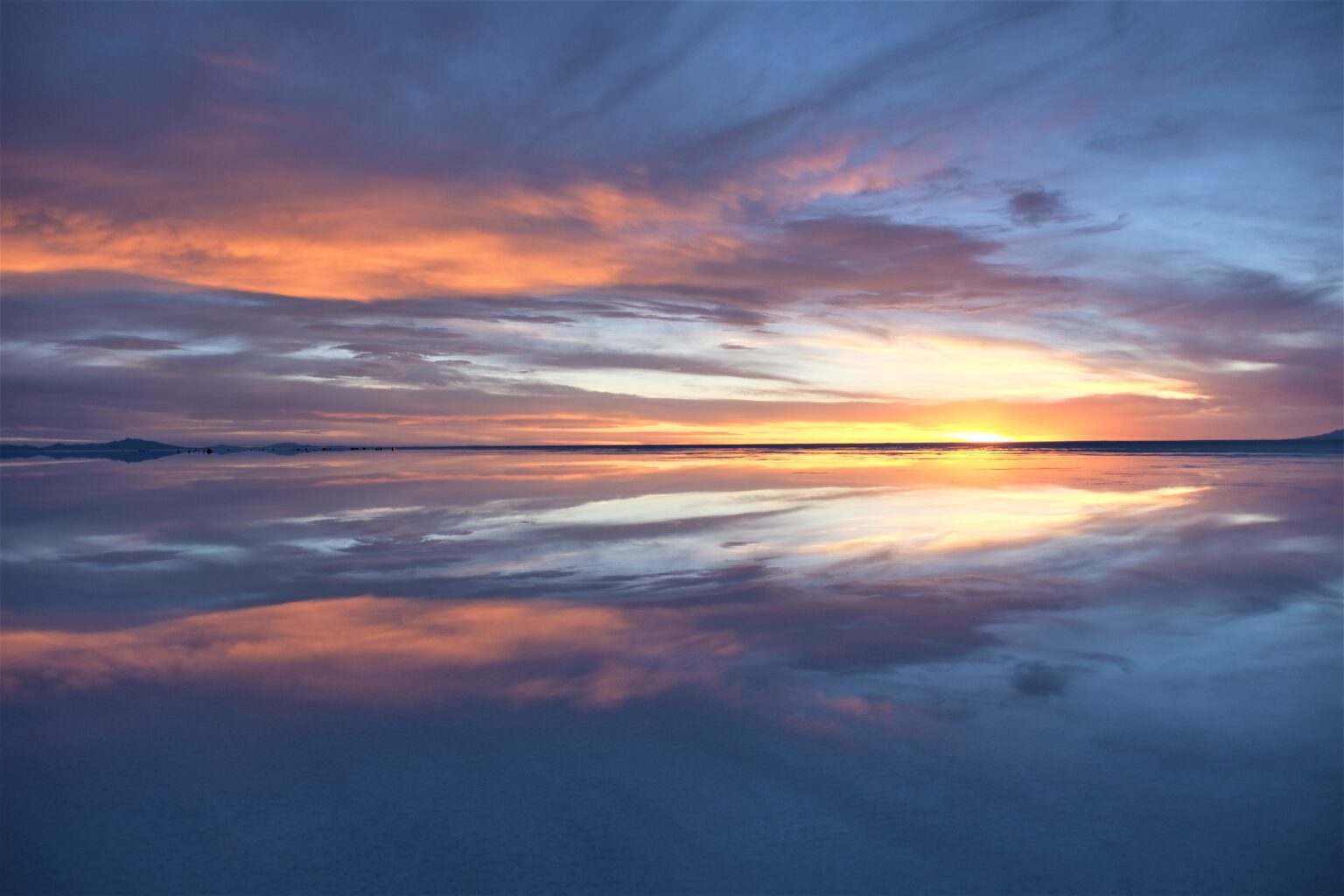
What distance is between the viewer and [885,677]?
6367mm

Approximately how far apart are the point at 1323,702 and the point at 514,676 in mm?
5619

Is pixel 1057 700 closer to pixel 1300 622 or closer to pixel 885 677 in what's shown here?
pixel 885 677

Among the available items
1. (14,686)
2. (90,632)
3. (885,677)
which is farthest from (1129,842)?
(90,632)

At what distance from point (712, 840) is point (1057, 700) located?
120 inches

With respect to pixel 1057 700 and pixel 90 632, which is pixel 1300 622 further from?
pixel 90 632

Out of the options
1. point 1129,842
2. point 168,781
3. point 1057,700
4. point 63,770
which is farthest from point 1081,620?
point 63,770

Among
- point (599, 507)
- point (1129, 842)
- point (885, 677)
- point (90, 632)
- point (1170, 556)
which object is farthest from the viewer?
point (599, 507)

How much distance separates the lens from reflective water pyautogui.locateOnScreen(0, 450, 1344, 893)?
3.88 metres

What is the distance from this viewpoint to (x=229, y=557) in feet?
39.9

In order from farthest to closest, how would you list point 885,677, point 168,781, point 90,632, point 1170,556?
1. point 1170,556
2. point 90,632
3. point 885,677
4. point 168,781

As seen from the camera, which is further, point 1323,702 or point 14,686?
point 14,686

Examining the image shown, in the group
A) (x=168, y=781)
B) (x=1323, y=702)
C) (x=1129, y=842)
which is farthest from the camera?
(x=1323, y=702)

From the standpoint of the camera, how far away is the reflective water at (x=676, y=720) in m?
3.88

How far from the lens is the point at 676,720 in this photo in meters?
5.53
